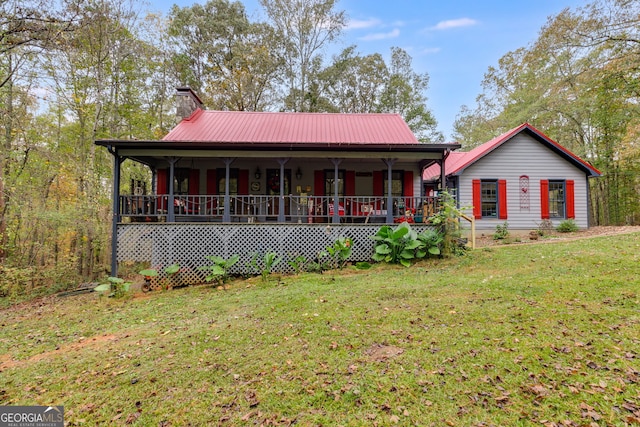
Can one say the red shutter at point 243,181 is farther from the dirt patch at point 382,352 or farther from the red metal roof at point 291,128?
the dirt patch at point 382,352

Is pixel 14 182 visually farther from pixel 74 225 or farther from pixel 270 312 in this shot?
pixel 270 312

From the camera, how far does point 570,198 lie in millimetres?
12461

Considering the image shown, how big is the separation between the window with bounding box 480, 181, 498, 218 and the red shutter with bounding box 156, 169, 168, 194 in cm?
1233

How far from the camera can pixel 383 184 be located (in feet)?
38.1

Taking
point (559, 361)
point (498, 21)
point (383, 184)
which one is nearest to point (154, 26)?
point (383, 184)

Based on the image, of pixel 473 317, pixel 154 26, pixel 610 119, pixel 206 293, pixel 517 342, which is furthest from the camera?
pixel 610 119

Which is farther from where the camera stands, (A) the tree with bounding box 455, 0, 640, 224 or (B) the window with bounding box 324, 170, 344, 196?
(B) the window with bounding box 324, 170, 344, 196

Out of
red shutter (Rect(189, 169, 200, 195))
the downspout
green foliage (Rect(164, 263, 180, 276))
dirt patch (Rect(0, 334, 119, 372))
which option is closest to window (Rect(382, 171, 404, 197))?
red shutter (Rect(189, 169, 200, 195))

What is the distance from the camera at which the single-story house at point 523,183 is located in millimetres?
12391

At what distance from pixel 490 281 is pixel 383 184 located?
238 inches

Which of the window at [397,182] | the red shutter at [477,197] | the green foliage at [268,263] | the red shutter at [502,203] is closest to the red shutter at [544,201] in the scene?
the red shutter at [502,203]

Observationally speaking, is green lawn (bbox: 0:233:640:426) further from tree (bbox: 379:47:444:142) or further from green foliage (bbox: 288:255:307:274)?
tree (bbox: 379:47:444:142)

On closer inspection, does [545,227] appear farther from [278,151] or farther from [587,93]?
[278,151]

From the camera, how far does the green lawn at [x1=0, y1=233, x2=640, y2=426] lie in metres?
2.70
